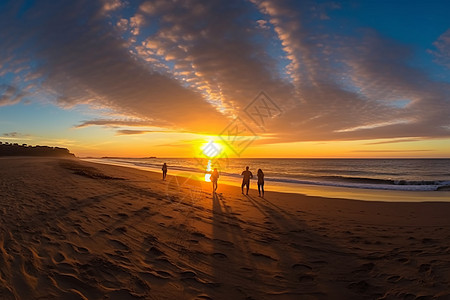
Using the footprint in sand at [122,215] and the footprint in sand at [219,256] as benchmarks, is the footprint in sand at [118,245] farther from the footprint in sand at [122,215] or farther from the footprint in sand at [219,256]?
the footprint in sand at [122,215]

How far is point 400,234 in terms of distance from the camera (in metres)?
8.22

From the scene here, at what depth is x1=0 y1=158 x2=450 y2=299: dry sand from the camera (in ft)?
13.7

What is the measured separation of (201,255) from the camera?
5812 millimetres

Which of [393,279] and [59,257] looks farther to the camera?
[393,279]

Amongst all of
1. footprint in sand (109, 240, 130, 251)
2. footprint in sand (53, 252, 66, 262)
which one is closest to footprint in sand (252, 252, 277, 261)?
footprint in sand (109, 240, 130, 251)

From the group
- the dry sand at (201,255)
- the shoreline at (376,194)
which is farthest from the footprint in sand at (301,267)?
the shoreline at (376,194)

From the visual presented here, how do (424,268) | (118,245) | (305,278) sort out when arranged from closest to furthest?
(305,278) < (424,268) < (118,245)

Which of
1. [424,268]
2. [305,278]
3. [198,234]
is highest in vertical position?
[424,268]

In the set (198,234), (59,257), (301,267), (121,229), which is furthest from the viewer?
(198,234)

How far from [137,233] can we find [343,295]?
5.10 metres

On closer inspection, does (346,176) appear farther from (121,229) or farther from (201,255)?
(121,229)

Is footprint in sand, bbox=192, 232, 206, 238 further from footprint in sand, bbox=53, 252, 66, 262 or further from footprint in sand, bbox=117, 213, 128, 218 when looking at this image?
footprint in sand, bbox=53, 252, 66, 262

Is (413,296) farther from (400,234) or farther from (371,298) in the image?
(400,234)

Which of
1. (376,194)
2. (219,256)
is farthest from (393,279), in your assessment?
(376,194)
